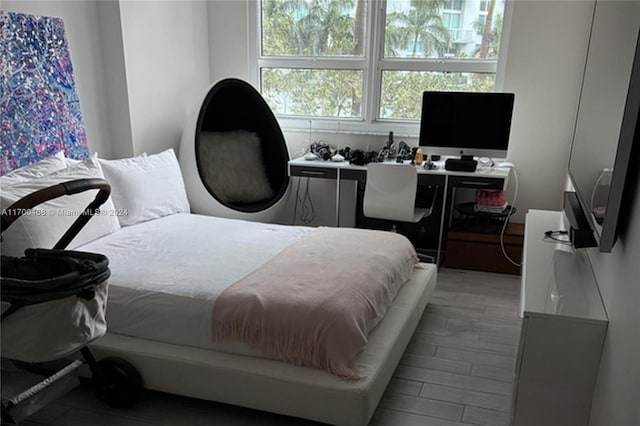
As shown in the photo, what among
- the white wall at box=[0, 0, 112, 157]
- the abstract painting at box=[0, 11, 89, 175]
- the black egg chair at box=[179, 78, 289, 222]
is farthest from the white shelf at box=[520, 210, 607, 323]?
the white wall at box=[0, 0, 112, 157]

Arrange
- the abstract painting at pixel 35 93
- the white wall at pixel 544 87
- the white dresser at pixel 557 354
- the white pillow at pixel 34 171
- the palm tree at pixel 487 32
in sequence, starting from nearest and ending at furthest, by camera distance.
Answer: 1. the white dresser at pixel 557 354
2. the white pillow at pixel 34 171
3. the abstract painting at pixel 35 93
4. the white wall at pixel 544 87
5. the palm tree at pixel 487 32

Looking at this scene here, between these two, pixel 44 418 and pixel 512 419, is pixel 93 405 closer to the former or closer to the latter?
pixel 44 418

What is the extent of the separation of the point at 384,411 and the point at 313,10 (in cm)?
348

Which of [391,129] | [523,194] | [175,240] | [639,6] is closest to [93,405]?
[175,240]

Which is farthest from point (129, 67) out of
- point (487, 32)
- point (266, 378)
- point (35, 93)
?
point (487, 32)

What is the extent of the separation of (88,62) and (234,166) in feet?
4.49

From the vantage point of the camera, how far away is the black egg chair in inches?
150

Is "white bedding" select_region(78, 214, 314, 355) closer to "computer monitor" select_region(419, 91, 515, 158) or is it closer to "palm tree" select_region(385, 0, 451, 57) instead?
"computer monitor" select_region(419, 91, 515, 158)

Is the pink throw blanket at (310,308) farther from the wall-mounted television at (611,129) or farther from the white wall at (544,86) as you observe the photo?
the white wall at (544,86)

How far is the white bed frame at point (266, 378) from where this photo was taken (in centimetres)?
189

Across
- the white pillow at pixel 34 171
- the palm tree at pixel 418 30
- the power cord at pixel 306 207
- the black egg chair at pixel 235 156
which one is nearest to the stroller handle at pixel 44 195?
the white pillow at pixel 34 171

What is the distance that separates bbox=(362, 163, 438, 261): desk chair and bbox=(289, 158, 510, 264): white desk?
237mm

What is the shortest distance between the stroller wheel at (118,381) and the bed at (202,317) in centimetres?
4

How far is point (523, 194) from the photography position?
409 centimetres
